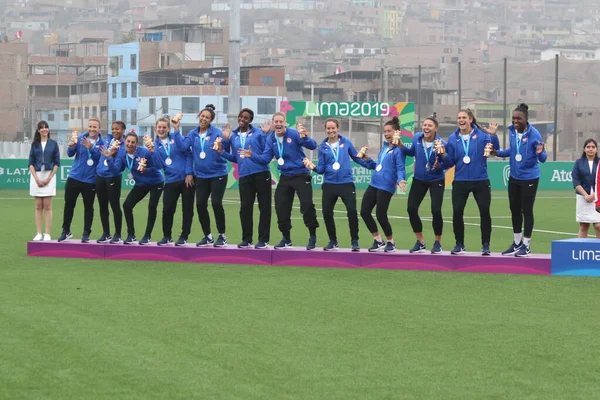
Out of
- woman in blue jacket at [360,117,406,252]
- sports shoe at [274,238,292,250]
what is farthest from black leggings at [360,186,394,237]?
sports shoe at [274,238,292,250]

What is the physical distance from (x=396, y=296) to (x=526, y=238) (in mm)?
3280

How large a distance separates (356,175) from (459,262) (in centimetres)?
2800

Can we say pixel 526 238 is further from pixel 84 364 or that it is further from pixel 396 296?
pixel 84 364

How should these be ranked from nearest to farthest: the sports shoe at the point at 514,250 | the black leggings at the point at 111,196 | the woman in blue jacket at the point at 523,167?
the woman in blue jacket at the point at 523,167 → the sports shoe at the point at 514,250 → the black leggings at the point at 111,196

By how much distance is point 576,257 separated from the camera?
15555 millimetres

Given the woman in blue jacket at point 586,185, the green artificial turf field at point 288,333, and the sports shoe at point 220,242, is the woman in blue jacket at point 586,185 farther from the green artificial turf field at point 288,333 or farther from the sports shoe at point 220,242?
the sports shoe at point 220,242

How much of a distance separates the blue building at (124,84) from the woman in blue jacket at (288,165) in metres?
99.5

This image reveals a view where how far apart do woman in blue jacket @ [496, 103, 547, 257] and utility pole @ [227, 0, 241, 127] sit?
1436 cm

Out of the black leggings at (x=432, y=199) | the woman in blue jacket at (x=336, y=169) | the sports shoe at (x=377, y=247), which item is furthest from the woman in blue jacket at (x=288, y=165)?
the black leggings at (x=432, y=199)

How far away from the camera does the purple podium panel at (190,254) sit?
16859 millimetres

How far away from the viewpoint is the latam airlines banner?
40.9m

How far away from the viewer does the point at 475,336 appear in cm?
1071

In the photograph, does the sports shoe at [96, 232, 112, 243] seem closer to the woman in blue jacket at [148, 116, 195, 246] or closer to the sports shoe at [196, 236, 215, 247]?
the woman in blue jacket at [148, 116, 195, 246]

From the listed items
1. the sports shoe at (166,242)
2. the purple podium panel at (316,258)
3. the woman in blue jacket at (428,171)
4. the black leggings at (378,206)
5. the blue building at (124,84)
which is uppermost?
the blue building at (124,84)
